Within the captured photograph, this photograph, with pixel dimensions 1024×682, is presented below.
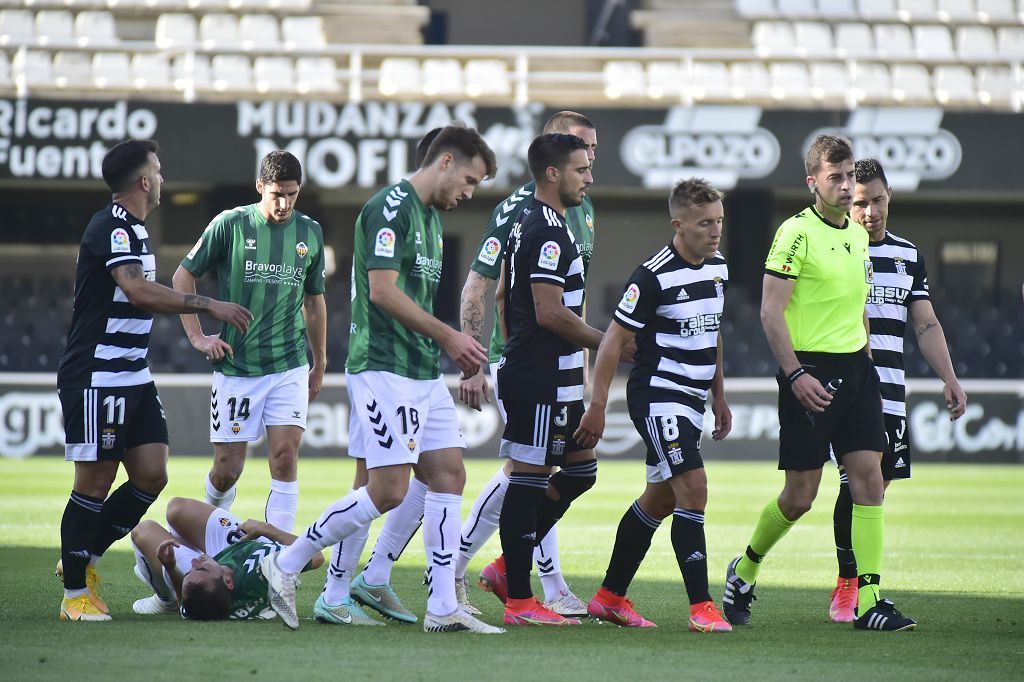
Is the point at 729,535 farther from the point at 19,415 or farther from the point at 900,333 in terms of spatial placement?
the point at 19,415

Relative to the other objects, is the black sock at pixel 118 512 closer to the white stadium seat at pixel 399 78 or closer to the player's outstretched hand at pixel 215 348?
the player's outstretched hand at pixel 215 348

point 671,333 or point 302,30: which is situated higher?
point 302,30

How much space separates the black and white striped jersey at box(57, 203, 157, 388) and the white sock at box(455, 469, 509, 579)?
1.66m

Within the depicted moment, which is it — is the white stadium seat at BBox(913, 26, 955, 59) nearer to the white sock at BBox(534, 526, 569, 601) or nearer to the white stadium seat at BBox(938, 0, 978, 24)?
the white stadium seat at BBox(938, 0, 978, 24)

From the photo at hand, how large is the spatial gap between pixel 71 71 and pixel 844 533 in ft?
56.9

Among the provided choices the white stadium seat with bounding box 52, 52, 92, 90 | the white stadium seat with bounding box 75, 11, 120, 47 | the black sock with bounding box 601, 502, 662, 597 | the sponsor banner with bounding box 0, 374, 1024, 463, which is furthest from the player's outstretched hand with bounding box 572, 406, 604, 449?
the white stadium seat with bounding box 75, 11, 120, 47

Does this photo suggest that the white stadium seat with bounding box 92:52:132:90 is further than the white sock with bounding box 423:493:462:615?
Yes

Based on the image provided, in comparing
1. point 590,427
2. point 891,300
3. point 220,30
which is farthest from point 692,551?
point 220,30

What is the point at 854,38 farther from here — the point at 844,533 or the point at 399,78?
the point at 844,533

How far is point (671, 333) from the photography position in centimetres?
586

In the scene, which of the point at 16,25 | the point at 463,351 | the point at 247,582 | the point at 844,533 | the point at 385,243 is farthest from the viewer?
the point at 16,25

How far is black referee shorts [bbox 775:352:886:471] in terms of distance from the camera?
6133mm

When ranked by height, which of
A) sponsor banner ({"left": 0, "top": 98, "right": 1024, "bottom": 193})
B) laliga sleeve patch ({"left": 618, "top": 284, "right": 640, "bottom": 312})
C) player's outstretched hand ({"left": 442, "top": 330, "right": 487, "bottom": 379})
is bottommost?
player's outstretched hand ({"left": 442, "top": 330, "right": 487, "bottom": 379})

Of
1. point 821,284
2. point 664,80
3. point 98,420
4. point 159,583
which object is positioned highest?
point 664,80
